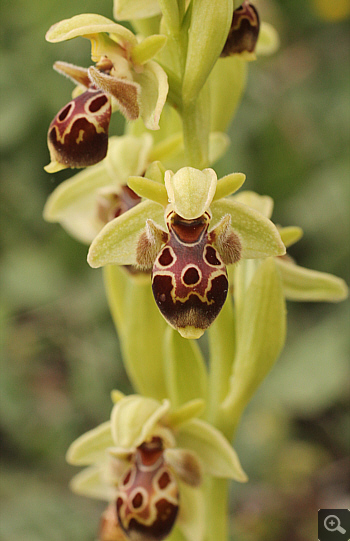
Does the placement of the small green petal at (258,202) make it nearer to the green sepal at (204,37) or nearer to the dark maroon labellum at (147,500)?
the green sepal at (204,37)

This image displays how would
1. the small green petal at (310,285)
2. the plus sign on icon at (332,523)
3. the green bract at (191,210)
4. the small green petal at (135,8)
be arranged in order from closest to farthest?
1. the green bract at (191,210)
2. the small green petal at (135,8)
3. the small green petal at (310,285)
4. the plus sign on icon at (332,523)

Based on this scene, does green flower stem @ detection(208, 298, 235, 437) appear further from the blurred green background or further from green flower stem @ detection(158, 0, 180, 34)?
the blurred green background

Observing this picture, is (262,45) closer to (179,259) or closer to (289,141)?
(179,259)

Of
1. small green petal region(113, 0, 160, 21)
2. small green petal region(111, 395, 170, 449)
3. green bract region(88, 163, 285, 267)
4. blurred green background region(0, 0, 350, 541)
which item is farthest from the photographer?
blurred green background region(0, 0, 350, 541)

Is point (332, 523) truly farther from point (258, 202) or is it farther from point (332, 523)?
point (258, 202)

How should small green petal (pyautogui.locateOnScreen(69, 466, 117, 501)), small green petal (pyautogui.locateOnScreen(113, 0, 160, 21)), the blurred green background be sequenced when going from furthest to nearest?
the blurred green background → small green petal (pyautogui.locateOnScreen(69, 466, 117, 501)) → small green petal (pyautogui.locateOnScreen(113, 0, 160, 21))

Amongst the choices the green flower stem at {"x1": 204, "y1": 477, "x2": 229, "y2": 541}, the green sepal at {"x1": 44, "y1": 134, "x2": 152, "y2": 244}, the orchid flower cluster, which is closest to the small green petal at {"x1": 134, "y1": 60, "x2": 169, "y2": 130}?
the orchid flower cluster

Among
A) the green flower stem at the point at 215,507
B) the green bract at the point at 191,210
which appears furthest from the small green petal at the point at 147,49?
the green flower stem at the point at 215,507
